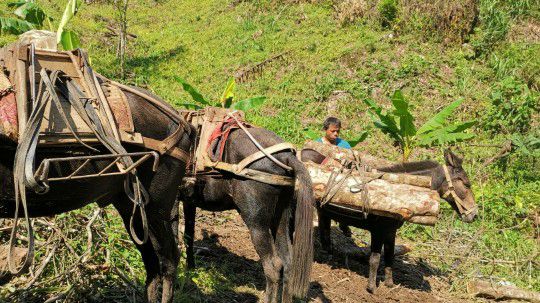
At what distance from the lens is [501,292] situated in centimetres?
667

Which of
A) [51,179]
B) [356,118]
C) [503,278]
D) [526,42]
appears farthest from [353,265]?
[526,42]

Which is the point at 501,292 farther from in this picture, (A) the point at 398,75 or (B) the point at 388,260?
(A) the point at 398,75

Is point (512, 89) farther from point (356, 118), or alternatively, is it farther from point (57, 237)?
point (57, 237)

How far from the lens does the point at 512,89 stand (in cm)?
1236

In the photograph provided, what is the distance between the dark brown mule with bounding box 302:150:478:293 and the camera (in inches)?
251

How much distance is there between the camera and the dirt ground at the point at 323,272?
582 cm

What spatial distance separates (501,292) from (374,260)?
1.87m

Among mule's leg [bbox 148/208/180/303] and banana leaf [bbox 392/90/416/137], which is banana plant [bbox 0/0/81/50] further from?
banana leaf [bbox 392/90/416/137]

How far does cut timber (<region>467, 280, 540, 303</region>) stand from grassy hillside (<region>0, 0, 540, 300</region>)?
275mm

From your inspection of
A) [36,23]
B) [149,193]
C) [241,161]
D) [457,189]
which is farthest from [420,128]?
[36,23]

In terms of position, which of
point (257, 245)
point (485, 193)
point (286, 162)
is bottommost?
point (485, 193)

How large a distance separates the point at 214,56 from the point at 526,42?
9889 mm

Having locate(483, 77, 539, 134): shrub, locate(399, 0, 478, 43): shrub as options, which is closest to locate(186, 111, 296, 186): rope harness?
locate(483, 77, 539, 134): shrub

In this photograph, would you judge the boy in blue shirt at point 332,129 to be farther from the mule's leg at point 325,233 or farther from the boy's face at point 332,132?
the mule's leg at point 325,233
